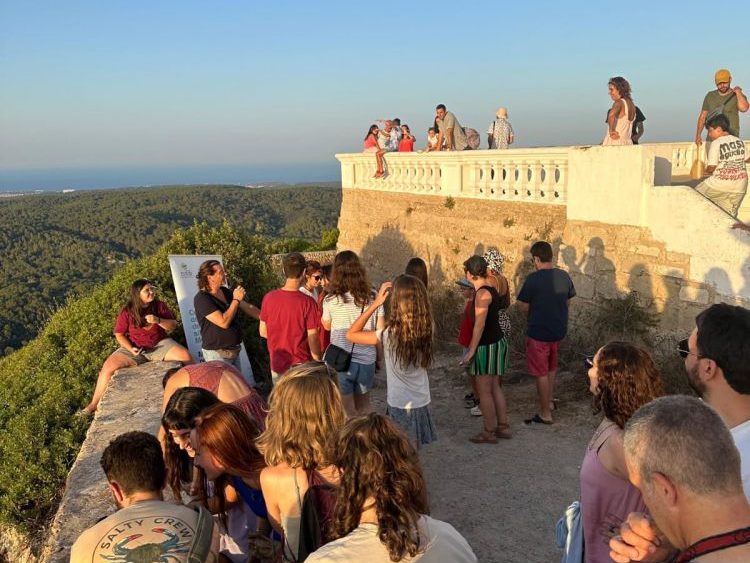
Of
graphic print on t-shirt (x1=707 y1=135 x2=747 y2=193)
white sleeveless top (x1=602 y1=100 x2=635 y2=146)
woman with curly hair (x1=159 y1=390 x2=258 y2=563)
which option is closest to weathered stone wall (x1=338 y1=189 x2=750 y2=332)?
graphic print on t-shirt (x1=707 y1=135 x2=747 y2=193)

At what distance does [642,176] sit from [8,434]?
23.1 feet

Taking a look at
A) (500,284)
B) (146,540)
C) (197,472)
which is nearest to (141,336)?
(197,472)

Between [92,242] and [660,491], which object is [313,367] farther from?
[92,242]

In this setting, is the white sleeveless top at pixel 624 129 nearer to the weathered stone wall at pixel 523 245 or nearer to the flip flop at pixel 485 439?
the weathered stone wall at pixel 523 245

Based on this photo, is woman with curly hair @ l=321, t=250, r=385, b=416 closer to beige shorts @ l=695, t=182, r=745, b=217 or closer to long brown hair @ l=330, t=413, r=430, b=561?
long brown hair @ l=330, t=413, r=430, b=561

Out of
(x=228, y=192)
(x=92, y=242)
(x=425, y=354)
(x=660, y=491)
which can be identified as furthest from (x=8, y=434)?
(x=228, y=192)

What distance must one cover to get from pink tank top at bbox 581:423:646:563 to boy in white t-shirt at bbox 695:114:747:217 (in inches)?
186

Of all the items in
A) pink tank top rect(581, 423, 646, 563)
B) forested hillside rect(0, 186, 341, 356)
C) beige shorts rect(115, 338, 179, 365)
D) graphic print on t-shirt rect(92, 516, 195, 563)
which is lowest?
forested hillside rect(0, 186, 341, 356)

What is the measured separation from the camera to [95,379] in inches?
246

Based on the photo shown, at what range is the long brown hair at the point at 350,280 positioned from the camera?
478 centimetres

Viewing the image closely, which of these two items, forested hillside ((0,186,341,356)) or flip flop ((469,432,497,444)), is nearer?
flip flop ((469,432,497,444))

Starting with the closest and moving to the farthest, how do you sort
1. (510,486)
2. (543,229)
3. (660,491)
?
(660,491), (510,486), (543,229)

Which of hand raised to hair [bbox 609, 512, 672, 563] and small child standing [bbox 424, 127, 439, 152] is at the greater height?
small child standing [bbox 424, 127, 439, 152]

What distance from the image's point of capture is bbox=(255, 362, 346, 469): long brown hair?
7.75 ft
